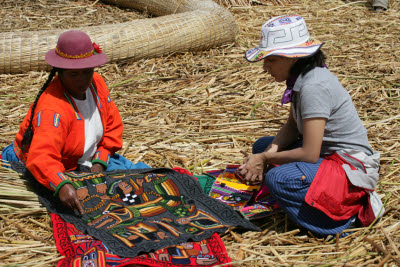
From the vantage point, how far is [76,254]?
2.64m

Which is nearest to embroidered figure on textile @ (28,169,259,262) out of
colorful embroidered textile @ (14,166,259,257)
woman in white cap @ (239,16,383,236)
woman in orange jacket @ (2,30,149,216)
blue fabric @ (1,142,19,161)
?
colorful embroidered textile @ (14,166,259,257)

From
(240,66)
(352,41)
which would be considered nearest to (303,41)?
(240,66)

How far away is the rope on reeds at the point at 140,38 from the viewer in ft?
17.8

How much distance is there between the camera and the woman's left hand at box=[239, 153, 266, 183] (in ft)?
10.0

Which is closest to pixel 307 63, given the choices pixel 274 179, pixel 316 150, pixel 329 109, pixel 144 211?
pixel 329 109

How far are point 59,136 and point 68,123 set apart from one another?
0.13 m

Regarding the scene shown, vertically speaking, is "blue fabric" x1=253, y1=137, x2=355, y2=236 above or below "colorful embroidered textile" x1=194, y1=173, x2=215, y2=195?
above

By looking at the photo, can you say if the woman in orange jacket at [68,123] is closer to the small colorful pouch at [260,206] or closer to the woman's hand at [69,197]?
the woman's hand at [69,197]

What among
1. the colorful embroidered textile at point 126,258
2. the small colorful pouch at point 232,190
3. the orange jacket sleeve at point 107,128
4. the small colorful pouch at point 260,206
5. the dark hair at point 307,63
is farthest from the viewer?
the orange jacket sleeve at point 107,128

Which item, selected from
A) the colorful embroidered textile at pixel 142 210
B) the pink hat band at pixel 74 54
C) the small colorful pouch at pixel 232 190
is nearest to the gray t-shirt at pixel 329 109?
the small colorful pouch at pixel 232 190

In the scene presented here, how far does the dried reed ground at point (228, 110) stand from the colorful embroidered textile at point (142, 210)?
167 millimetres

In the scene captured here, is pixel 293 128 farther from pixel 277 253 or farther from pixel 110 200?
pixel 110 200

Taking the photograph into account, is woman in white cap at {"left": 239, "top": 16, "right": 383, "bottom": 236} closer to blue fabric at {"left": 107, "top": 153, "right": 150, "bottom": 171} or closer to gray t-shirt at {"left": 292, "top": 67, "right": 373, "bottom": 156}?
gray t-shirt at {"left": 292, "top": 67, "right": 373, "bottom": 156}

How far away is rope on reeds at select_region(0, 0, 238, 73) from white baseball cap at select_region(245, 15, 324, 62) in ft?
10.2
